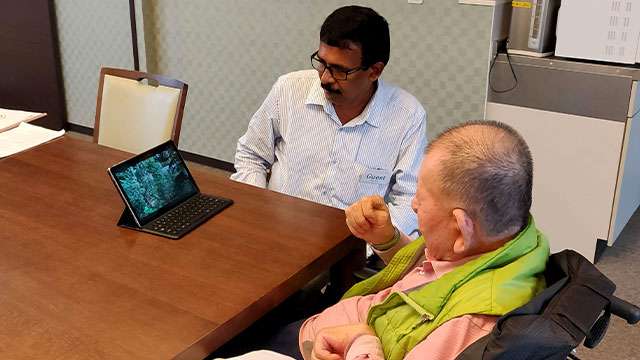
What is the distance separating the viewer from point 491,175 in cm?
111

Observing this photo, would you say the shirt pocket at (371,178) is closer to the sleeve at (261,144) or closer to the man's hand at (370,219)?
the sleeve at (261,144)

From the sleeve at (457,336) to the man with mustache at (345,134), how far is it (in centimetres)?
77

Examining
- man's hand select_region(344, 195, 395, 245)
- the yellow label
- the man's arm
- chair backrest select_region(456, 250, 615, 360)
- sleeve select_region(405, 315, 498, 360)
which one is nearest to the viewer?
chair backrest select_region(456, 250, 615, 360)

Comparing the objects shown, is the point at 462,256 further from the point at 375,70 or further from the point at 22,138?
the point at 22,138

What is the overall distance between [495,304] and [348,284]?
589 mm

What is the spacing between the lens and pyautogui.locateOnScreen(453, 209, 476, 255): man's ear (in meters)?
1.14

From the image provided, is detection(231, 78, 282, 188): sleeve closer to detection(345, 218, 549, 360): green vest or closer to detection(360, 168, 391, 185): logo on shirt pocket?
detection(360, 168, 391, 185): logo on shirt pocket

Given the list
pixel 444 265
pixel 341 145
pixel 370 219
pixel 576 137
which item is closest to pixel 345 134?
pixel 341 145

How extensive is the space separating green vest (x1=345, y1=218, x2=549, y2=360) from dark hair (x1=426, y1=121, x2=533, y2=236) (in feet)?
0.15

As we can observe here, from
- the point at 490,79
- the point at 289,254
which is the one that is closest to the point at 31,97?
the point at 490,79

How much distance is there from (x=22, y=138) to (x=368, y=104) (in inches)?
41.4

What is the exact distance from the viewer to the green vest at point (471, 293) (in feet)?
3.54

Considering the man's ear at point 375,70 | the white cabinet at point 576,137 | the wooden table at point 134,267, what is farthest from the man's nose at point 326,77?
the white cabinet at point 576,137

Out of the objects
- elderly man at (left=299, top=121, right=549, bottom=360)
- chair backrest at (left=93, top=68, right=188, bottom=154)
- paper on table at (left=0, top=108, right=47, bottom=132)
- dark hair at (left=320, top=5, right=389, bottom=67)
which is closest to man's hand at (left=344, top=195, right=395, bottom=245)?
elderly man at (left=299, top=121, right=549, bottom=360)
